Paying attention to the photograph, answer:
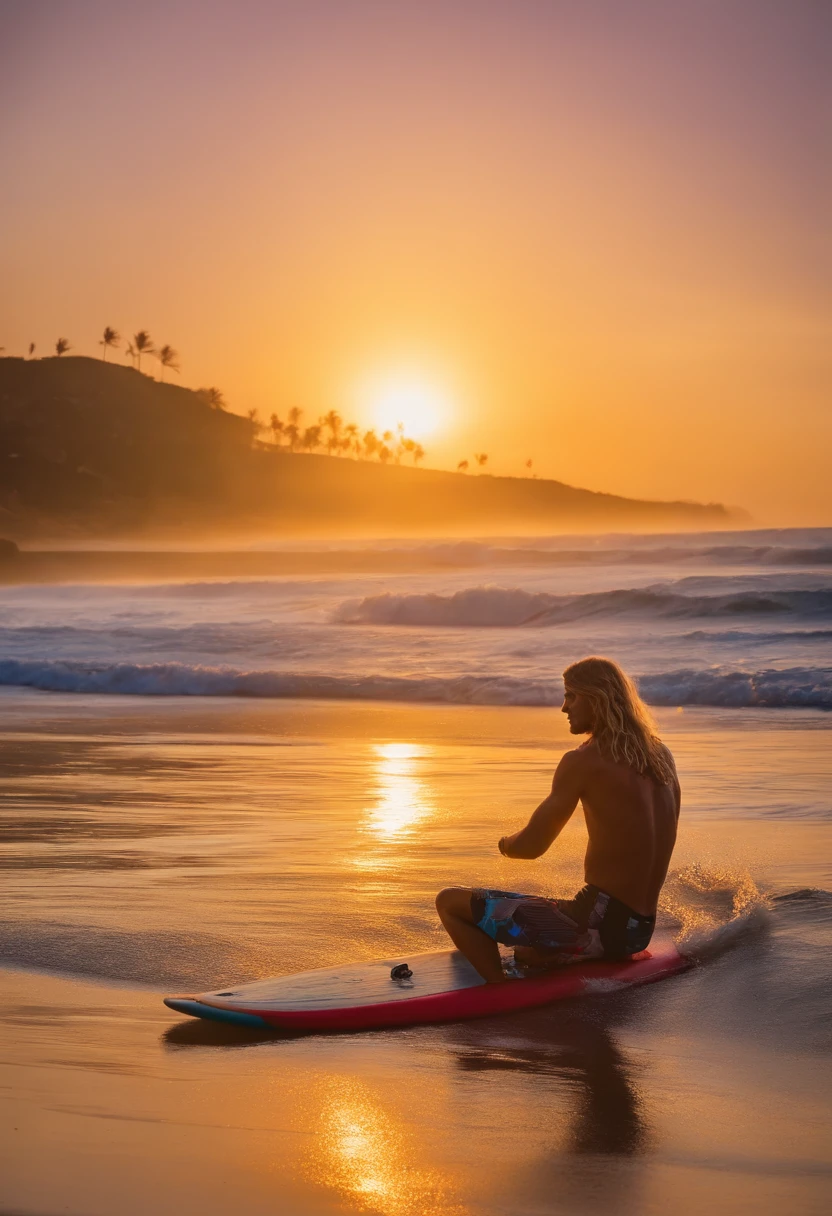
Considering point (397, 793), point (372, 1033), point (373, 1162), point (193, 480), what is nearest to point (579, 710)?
point (372, 1033)

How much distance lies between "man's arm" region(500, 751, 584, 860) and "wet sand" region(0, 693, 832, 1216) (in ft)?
1.96

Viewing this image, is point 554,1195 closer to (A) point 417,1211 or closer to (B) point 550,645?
(A) point 417,1211

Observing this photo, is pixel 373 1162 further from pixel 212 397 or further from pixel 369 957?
pixel 212 397

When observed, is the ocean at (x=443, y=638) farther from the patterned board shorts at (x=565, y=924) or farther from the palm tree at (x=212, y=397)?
the palm tree at (x=212, y=397)

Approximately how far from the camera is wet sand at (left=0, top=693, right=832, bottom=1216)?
129 inches

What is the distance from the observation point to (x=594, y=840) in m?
5.11

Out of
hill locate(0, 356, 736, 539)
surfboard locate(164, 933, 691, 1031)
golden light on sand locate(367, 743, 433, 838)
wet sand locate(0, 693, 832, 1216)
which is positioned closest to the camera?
wet sand locate(0, 693, 832, 1216)

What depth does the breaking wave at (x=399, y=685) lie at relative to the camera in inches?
669

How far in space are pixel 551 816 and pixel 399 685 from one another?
45.2ft

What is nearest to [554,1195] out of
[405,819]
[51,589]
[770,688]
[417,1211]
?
[417,1211]

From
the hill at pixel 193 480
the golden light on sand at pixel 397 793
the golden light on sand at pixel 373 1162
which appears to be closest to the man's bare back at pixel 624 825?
the golden light on sand at pixel 373 1162

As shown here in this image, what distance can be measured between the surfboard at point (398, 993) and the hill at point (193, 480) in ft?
448

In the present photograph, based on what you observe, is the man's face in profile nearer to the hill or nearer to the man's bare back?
the man's bare back

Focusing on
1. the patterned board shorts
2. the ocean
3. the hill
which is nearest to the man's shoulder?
the patterned board shorts
